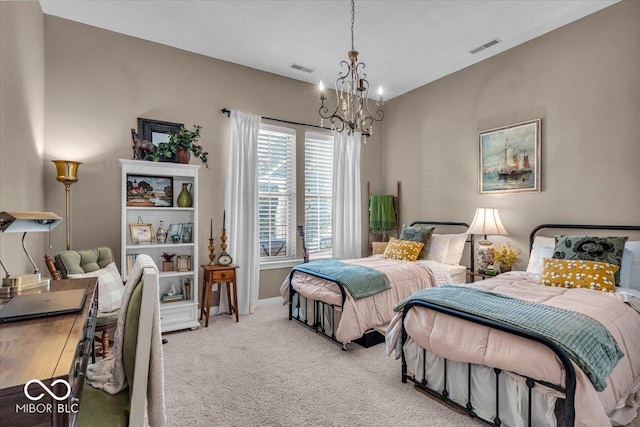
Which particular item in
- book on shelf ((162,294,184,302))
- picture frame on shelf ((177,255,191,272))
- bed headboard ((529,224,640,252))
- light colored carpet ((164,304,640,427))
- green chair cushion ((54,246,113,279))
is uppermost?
bed headboard ((529,224,640,252))

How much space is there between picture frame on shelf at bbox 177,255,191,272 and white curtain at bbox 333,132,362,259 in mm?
2138

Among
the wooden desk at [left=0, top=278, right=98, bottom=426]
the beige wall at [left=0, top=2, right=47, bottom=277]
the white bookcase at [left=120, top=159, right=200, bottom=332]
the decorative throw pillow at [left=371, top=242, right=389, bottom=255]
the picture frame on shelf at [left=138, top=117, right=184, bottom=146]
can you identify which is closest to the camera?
the wooden desk at [left=0, top=278, right=98, bottom=426]

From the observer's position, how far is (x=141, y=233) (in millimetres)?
3559

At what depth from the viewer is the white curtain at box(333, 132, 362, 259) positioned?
5121 mm

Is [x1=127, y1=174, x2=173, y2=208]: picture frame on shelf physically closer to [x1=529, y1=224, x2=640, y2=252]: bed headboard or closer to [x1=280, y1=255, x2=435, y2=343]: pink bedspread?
[x1=280, y1=255, x2=435, y2=343]: pink bedspread

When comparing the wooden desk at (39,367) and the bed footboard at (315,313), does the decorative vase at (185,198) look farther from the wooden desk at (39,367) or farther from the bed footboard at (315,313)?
the wooden desk at (39,367)

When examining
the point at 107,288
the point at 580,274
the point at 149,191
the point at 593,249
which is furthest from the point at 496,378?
the point at 149,191

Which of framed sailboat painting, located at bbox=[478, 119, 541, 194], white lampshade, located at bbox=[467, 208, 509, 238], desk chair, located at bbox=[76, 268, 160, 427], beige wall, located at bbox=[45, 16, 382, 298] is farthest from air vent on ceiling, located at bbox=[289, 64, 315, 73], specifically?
desk chair, located at bbox=[76, 268, 160, 427]

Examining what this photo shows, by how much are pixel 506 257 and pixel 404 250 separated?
1.10 metres

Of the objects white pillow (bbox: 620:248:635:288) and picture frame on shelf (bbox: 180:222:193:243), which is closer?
white pillow (bbox: 620:248:635:288)

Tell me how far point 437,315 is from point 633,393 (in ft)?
4.18

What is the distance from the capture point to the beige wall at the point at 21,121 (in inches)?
79.5

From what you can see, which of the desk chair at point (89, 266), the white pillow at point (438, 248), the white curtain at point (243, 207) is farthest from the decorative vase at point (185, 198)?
the white pillow at point (438, 248)

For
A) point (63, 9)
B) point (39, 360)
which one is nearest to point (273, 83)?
point (63, 9)
